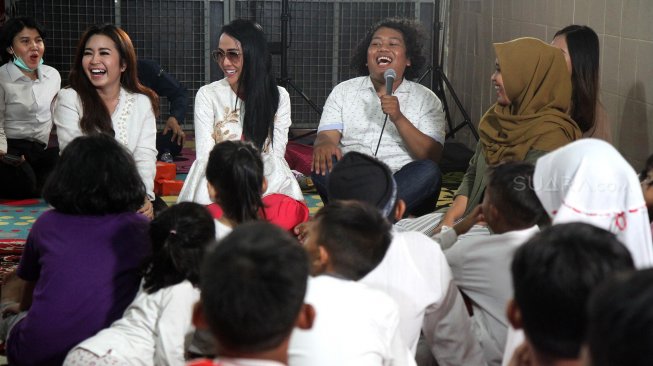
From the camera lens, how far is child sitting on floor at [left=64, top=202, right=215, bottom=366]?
2324 mm

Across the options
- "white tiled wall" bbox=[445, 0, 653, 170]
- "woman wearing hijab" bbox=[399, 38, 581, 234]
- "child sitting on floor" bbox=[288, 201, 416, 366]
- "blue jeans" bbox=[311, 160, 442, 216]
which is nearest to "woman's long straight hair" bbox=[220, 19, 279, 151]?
"blue jeans" bbox=[311, 160, 442, 216]

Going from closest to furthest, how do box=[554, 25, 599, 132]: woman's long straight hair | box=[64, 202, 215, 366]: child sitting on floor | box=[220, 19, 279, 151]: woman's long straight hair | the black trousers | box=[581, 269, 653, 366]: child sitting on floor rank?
box=[581, 269, 653, 366]: child sitting on floor < box=[64, 202, 215, 366]: child sitting on floor < box=[554, 25, 599, 132]: woman's long straight hair < box=[220, 19, 279, 151]: woman's long straight hair < the black trousers

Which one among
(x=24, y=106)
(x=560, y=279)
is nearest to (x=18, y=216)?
(x=24, y=106)

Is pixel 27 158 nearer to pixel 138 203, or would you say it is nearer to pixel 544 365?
pixel 138 203

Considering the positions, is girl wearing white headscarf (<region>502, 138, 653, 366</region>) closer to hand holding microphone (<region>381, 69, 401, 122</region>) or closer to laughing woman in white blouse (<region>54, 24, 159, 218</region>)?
hand holding microphone (<region>381, 69, 401, 122</region>)

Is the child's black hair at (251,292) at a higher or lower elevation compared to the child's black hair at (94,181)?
higher

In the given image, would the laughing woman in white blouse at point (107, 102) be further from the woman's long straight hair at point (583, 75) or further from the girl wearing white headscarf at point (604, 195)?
the girl wearing white headscarf at point (604, 195)

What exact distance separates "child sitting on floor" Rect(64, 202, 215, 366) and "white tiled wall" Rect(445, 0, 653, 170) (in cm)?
211

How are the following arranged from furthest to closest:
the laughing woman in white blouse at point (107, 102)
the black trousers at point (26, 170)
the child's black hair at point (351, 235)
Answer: the black trousers at point (26, 170)
the laughing woman in white blouse at point (107, 102)
the child's black hair at point (351, 235)

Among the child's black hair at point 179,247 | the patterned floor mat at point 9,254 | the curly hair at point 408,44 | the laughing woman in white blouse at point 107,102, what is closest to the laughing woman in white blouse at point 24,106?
the patterned floor mat at point 9,254

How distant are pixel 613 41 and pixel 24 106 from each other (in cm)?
Answer: 277

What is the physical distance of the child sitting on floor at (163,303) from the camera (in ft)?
7.63

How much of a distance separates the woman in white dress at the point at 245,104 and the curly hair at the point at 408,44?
1.53 ft

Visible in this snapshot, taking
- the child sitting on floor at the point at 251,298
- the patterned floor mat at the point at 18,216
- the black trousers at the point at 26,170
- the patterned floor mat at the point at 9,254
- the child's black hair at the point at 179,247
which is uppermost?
the child sitting on floor at the point at 251,298
